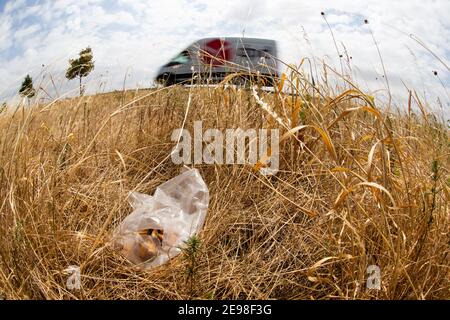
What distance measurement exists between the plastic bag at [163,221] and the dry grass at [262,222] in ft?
0.17

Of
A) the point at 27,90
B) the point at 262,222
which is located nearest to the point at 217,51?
the point at 27,90

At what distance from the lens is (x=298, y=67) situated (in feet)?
7.54

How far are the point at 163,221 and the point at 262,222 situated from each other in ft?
1.29

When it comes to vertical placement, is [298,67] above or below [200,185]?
above

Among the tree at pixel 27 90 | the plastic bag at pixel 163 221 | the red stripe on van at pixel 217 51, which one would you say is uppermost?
the tree at pixel 27 90

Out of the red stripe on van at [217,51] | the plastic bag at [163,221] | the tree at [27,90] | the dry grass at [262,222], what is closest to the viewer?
the dry grass at [262,222]

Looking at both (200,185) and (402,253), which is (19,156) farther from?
(402,253)

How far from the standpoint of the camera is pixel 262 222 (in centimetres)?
178

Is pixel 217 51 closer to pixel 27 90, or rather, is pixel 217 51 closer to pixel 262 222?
pixel 27 90

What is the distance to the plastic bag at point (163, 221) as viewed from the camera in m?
1.63

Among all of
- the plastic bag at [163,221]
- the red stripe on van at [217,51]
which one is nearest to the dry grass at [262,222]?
the plastic bag at [163,221]

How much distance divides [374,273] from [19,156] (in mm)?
1298

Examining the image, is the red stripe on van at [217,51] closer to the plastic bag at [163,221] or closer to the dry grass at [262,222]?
the dry grass at [262,222]
